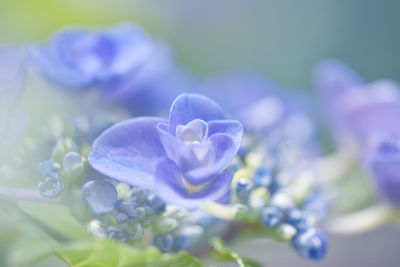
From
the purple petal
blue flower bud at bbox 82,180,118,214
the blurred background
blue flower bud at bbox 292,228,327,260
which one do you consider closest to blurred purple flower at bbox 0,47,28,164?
the purple petal

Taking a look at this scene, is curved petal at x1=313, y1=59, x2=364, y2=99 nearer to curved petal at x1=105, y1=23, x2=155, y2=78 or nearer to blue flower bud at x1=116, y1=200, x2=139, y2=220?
curved petal at x1=105, y1=23, x2=155, y2=78

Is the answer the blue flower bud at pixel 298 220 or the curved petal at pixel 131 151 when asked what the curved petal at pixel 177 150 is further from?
the blue flower bud at pixel 298 220

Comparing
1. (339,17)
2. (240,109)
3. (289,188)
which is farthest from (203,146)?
(339,17)

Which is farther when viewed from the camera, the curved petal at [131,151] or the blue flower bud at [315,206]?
the blue flower bud at [315,206]

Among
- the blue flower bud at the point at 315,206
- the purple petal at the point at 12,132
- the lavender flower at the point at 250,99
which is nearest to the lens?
the purple petal at the point at 12,132

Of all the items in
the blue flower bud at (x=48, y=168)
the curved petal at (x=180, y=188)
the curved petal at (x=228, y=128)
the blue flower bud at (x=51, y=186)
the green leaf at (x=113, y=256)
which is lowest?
the green leaf at (x=113, y=256)

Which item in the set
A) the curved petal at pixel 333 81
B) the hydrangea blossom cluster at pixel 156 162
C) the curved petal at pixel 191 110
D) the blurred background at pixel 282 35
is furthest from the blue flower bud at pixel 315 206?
the blurred background at pixel 282 35

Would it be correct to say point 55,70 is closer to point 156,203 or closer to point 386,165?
point 156,203

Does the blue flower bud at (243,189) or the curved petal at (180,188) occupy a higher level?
the curved petal at (180,188)
